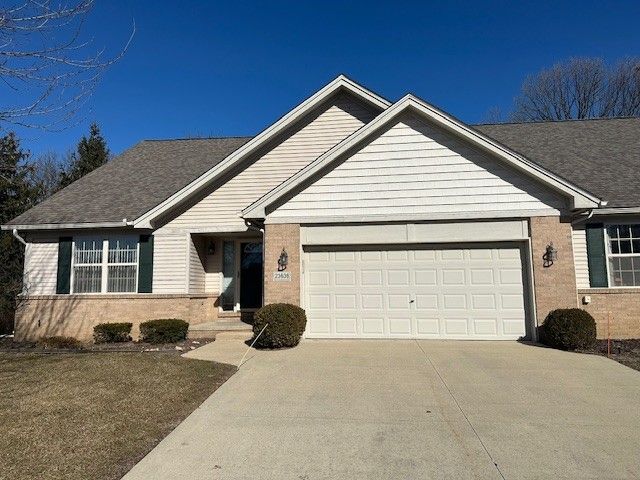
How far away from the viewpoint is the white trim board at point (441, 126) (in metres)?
10.7

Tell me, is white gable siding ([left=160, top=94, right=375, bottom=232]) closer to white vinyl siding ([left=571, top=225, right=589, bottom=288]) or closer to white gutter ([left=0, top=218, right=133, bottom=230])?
white gutter ([left=0, top=218, right=133, bottom=230])

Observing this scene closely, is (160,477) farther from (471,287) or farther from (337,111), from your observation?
(337,111)

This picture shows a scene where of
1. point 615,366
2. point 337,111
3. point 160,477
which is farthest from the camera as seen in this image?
point 337,111

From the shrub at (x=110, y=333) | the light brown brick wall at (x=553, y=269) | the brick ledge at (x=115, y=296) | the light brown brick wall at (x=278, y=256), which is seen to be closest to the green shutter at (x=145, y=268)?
the brick ledge at (x=115, y=296)

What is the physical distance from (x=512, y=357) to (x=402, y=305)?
3059 mm

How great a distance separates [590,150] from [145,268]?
14.8 metres

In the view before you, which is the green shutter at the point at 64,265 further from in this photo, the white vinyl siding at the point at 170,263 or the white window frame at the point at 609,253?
the white window frame at the point at 609,253

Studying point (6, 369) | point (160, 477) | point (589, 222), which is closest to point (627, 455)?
point (160, 477)

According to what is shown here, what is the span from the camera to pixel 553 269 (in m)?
11.0

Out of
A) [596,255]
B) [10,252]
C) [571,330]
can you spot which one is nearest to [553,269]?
[571,330]

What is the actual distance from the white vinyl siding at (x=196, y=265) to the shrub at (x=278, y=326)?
4021mm

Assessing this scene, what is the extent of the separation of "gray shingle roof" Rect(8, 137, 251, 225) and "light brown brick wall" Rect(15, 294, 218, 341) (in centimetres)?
241

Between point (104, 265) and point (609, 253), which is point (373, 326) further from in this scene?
point (104, 265)

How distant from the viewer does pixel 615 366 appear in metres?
8.58
